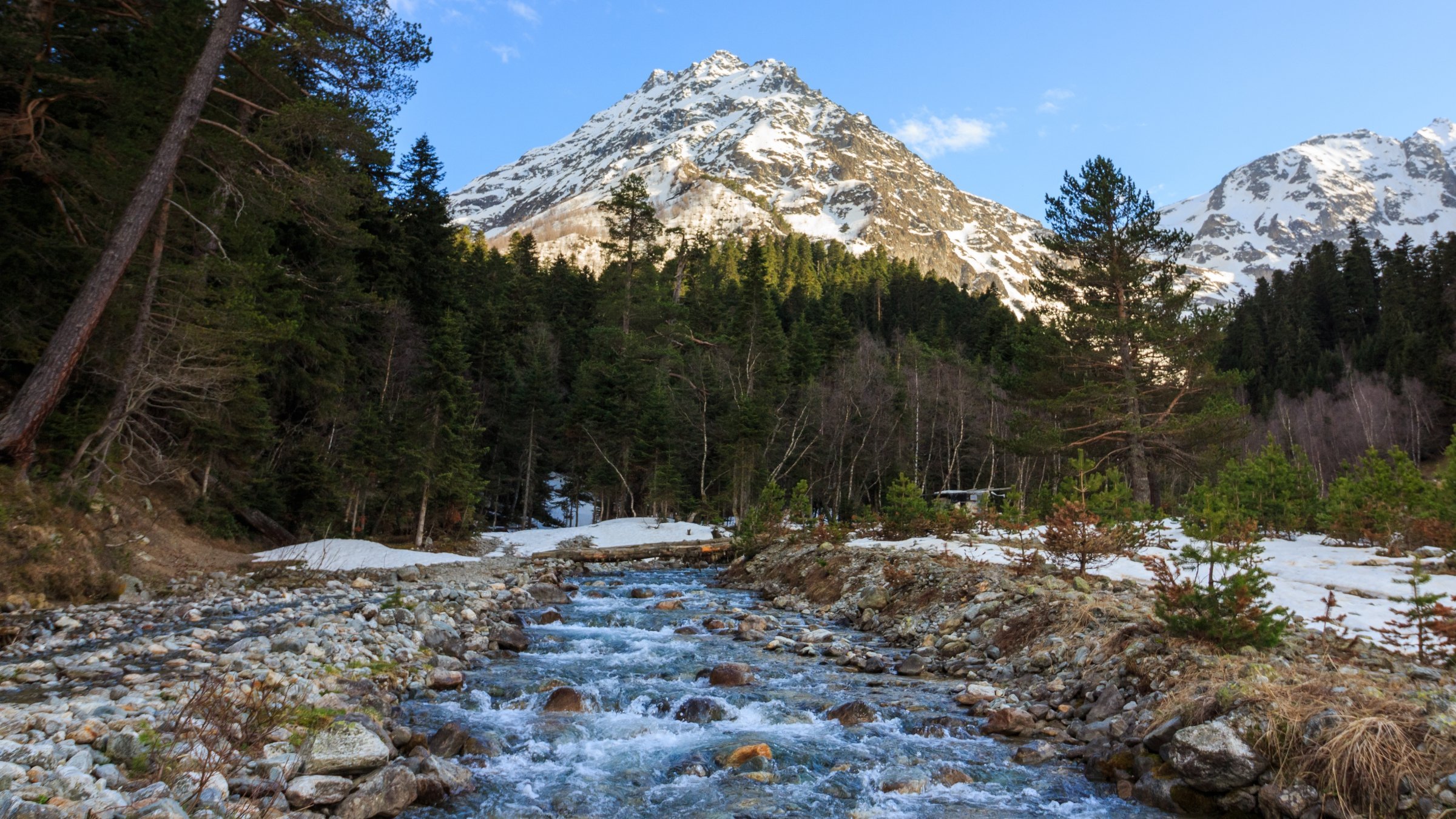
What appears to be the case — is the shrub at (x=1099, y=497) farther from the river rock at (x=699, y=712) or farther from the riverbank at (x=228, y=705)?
the riverbank at (x=228, y=705)

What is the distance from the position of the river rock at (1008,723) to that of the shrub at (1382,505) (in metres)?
9.92

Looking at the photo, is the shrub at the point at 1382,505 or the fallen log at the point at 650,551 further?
the fallen log at the point at 650,551

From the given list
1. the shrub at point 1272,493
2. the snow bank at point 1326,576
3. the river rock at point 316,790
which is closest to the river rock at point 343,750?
the river rock at point 316,790

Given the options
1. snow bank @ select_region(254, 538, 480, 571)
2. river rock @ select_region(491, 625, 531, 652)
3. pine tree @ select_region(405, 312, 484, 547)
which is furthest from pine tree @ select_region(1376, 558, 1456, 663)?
pine tree @ select_region(405, 312, 484, 547)

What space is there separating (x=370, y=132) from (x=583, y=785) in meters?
11.7

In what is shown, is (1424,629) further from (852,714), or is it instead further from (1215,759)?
(852,714)

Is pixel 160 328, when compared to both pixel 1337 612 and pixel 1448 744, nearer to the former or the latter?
pixel 1448 744

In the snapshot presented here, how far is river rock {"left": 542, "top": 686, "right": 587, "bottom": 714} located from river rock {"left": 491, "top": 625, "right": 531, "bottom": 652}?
2.73 meters

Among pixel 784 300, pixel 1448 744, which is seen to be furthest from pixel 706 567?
pixel 784 300

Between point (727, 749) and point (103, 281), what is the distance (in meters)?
10.4

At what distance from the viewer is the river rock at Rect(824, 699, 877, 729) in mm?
7109

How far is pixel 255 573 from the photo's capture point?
45.4 ft

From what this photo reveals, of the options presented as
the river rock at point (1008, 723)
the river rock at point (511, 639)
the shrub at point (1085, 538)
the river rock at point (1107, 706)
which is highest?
the shrub at point (1085, 538)

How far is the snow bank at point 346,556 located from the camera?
16.3 meters
